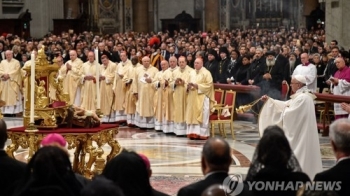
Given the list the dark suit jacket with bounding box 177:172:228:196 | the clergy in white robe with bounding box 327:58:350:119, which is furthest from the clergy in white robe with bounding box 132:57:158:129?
the dark suit jacket with bounding box 177:172:228:196

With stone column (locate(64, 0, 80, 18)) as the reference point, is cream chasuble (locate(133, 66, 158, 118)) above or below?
below

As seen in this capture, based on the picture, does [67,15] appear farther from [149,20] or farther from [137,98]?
[137,98]

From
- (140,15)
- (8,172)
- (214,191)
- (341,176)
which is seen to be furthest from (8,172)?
(140,15)

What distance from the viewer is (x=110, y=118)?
20.1 metres

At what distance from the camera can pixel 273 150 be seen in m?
6.24

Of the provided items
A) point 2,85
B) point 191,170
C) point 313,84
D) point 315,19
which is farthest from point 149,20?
point 191,170

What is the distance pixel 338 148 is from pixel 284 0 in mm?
33192

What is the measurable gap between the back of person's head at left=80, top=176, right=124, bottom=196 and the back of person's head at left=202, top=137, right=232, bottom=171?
843mm

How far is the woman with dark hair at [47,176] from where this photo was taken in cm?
581

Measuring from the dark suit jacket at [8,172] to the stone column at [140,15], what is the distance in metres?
32.5

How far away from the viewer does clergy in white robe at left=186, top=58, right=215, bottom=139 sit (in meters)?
17.0

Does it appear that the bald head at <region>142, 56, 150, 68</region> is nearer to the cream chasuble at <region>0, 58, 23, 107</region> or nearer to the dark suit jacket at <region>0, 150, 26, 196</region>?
the cream chasuble at <region>0, 58, 23, 107</region>

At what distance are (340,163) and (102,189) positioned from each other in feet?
7.04

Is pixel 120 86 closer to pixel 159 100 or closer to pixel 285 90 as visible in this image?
pixel 159 100
